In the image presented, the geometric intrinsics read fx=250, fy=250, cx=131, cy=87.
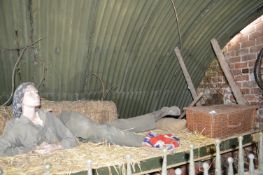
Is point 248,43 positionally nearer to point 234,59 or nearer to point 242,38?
point 242,38

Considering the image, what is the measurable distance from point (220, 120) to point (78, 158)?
2.28 m

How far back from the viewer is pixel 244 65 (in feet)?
17.6

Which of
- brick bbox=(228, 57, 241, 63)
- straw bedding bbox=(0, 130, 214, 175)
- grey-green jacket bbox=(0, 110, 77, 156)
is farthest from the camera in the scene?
brick bbox=(228, 57, 241, 63)

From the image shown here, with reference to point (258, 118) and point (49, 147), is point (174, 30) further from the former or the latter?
point (49, 147)

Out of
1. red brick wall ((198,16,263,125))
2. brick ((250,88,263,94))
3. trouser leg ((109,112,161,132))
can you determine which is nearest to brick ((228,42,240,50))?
red brick wall ((198,16,263,125))

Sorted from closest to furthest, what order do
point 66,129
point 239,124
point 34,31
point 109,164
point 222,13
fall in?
1. point 109,164
2. point 66,129
3. point 34,31
4. point 239,124
5. point 222,13

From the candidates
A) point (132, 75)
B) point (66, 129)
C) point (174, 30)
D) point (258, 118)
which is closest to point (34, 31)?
point (66, 129)

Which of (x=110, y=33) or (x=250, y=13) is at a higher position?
(x=250, y=13)

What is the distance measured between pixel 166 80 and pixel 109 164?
3.37 meters

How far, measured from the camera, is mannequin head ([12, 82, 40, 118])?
3443 millimetres

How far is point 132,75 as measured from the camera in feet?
17.6

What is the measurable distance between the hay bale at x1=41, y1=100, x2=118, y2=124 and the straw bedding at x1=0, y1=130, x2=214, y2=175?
109 centimetres

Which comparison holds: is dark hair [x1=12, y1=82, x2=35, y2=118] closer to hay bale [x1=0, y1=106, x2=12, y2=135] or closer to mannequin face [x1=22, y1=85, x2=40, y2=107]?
mannequin face [x1=22, y1=85, x2=40, y2=107]

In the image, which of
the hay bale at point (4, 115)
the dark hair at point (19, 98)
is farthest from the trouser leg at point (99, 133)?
the hay bale at point (4, 115)
